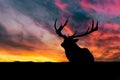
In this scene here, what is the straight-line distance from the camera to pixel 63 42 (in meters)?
12.8
